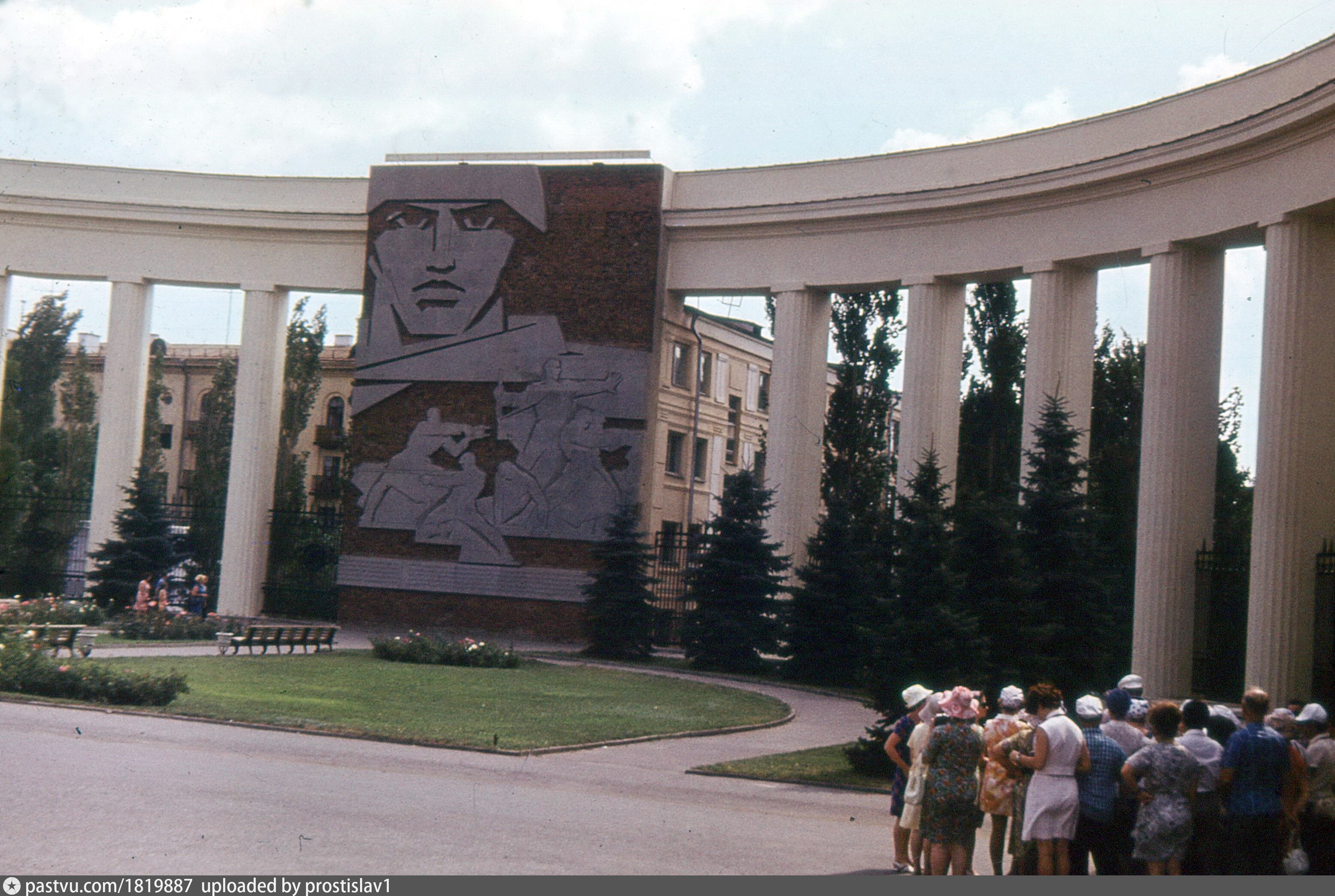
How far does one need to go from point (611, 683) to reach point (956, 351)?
11727 millimetres

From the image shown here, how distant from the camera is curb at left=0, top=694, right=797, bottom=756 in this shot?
16.3 m

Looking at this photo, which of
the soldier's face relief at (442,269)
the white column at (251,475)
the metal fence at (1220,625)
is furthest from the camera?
the white column at (251,475)

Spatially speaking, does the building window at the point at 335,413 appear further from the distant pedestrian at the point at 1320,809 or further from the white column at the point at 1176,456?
the distant pedestrian at the point at 1320,809

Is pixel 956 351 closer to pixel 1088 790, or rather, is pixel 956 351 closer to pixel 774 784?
pixel 774 784

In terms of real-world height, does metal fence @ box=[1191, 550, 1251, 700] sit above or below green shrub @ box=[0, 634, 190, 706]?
above

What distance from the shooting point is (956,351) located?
31812 mm

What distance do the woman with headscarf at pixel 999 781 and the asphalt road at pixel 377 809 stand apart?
91 centimetres

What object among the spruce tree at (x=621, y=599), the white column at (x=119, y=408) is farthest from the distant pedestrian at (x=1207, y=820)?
the white column at (x=119, y=408)

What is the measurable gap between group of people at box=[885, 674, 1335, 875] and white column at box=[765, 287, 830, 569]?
72.2ft

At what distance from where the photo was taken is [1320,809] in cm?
1042

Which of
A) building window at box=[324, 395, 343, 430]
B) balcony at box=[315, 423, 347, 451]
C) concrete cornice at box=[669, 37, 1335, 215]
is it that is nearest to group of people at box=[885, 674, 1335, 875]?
concrete cornice at box=[669, 37, 1335, 215]

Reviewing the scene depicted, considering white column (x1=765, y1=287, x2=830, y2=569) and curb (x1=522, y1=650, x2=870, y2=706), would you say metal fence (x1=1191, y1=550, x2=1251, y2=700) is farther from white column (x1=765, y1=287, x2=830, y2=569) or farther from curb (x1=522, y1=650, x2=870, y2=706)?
white column (x1=765, y1=287, x2=830, y2=569)

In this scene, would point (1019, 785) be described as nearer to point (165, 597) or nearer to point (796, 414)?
point (796, 414)

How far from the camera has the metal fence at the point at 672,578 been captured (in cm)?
3248
